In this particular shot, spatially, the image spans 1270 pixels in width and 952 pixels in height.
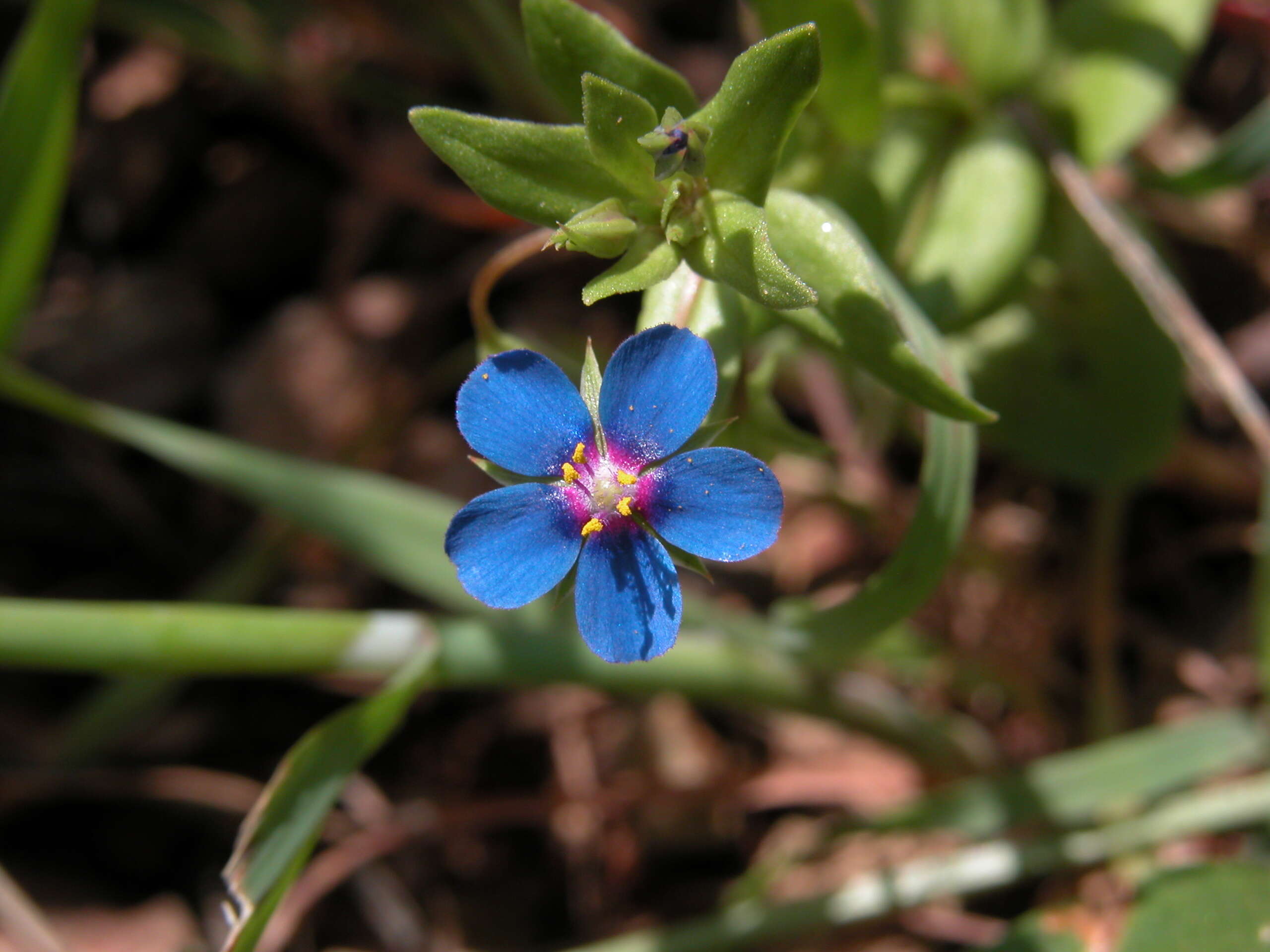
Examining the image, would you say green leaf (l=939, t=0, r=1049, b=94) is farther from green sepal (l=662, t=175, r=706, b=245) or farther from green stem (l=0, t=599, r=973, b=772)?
green stem (l=0, t=599, r=973, b=772)

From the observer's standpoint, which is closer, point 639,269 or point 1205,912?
point 639,269

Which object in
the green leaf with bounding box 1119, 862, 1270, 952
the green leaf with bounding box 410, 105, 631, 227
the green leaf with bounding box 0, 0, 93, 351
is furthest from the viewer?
the green leaf with bounding box 0, 0, 93, 351

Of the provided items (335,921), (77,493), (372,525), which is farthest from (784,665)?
(77,493)

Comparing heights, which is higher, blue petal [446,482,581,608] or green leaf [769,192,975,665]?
green leaf [769,192,975,665]

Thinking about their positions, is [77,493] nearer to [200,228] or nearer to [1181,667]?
[200,228]

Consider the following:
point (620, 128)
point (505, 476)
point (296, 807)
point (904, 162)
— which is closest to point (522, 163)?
point (620, 128)

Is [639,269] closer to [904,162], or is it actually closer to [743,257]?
[743,257]

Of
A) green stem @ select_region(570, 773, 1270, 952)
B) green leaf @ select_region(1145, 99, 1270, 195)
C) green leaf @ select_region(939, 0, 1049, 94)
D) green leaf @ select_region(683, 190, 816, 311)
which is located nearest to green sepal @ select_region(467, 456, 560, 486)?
green leaf @ select_region(683, 190, 816, 311)
